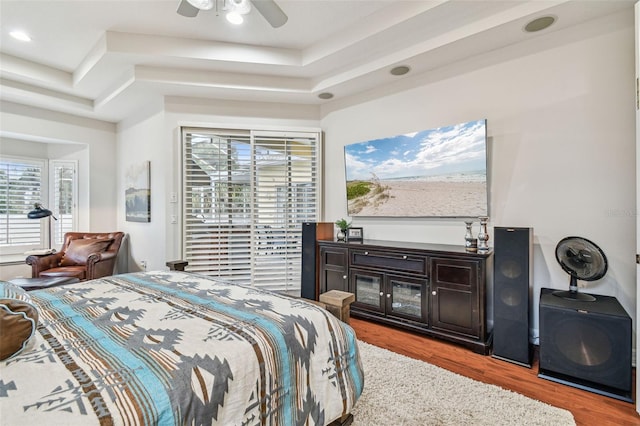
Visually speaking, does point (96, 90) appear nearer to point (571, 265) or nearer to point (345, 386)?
point (345, 386)

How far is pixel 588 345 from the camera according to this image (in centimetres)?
205

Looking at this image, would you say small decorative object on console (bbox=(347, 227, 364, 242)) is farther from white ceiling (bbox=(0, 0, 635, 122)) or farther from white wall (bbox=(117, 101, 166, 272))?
white wall (bbox=(117, 101, 166, 272))

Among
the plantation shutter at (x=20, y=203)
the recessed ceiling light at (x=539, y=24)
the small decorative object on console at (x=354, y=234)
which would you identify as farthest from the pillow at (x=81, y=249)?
the recessed ceiling light at (x=539, y=24)

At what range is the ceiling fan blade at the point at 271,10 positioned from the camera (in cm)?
210

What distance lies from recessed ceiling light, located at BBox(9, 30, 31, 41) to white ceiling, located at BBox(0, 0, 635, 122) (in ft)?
0.22

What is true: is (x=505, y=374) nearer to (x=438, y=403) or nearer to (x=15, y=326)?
(x=438, y=403)

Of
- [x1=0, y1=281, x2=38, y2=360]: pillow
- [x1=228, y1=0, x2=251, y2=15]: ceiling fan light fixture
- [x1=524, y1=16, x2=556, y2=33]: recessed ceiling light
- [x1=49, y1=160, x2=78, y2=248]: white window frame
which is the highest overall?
[x1=524, y1=16, x2=556, y2=33]: recessed ceiling light

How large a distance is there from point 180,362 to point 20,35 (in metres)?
4.19

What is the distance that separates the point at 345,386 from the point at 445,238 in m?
2.17

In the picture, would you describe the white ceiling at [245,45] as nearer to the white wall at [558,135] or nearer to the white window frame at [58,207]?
the white wall at [558,135]

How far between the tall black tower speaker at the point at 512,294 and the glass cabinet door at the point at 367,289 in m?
1.07

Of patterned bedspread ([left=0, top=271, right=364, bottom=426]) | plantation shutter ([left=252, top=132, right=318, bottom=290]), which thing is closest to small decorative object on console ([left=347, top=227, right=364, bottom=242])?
plantation shutter ([left=252, top=132, right=318, bottom=290])

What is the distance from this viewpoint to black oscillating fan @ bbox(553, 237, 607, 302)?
2.25 m

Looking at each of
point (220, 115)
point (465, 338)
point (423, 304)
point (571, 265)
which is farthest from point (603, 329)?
point (220, 115)
